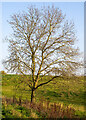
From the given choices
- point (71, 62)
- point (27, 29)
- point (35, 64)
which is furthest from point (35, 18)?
point (71, 62)

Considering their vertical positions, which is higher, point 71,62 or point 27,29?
point 27,29

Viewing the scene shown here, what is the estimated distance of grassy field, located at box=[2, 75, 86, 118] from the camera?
19.2 ft

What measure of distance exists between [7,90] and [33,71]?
7.45 feet

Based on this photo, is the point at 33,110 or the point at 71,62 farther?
the point at 71,62

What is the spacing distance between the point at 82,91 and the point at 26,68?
3977 millimetres

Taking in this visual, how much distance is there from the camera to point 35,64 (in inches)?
294

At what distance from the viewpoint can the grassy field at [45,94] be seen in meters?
5.86

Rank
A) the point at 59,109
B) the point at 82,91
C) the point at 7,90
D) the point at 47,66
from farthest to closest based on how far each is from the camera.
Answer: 1. the point at 82,91
2. the point at 7,90
3. the point at 47,66
4. the point at 59,109

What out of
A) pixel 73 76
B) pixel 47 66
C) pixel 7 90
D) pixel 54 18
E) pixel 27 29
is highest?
pixel 54 18

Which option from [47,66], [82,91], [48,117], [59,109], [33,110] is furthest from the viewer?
[82,91]

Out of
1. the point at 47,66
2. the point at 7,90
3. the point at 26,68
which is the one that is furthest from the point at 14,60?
the point at 7,90

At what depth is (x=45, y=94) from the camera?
896 centimetres

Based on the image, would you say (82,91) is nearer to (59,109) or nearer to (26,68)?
(59,109)

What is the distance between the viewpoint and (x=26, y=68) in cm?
736
